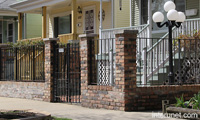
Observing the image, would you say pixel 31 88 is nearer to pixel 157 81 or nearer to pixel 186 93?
pixel 157 81

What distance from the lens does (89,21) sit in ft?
72.2

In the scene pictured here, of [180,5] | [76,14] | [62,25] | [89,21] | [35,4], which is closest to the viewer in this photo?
[180,5]

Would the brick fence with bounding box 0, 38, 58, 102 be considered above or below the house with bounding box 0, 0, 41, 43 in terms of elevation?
below

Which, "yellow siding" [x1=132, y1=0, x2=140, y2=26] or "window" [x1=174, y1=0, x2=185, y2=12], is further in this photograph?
"yellow siding" [x1=132, y1=0, x2=140, y2=26]

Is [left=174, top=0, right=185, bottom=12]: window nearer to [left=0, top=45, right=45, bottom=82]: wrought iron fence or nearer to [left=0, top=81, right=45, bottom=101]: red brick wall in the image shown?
[left=0, top=45, right=45, bottom=82]: wrought iron fence

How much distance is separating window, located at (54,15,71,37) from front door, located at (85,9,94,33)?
2.01 meters

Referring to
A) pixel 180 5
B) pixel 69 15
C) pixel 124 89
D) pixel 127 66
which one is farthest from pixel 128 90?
pixel 69 15

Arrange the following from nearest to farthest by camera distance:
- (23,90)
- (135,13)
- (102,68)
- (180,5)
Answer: (102,68), (23,90), (180,5), (135,13)

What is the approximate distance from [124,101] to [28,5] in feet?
46.1

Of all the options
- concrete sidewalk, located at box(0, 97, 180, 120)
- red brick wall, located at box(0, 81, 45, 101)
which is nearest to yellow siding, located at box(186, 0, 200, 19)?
red brick wall, located at box(0, 81, 45, 101)

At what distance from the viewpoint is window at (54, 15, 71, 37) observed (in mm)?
23992

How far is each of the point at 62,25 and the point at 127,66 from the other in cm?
1462

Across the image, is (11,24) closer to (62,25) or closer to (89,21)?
(62,25)

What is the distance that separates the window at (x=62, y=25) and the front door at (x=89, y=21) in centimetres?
201
